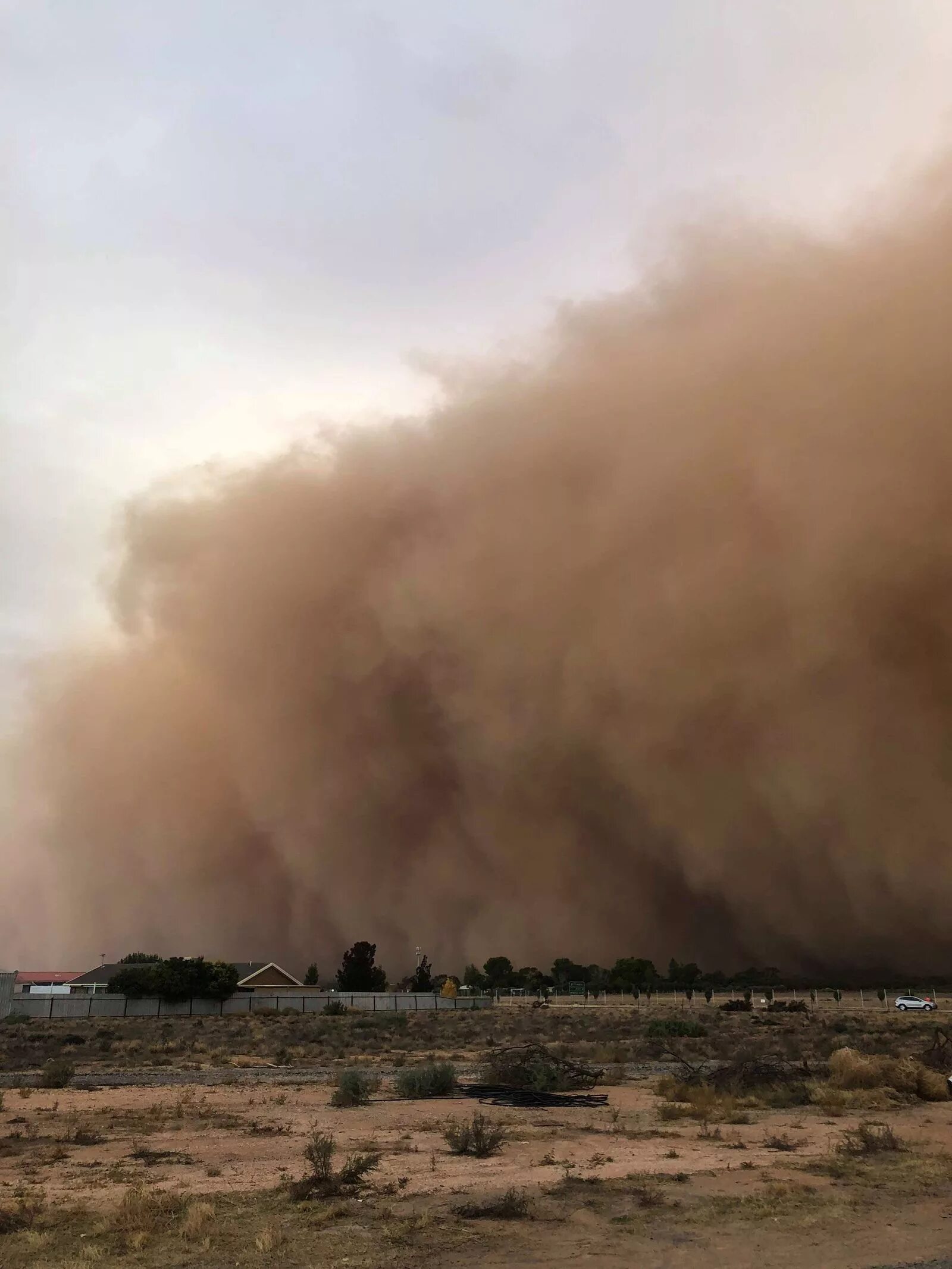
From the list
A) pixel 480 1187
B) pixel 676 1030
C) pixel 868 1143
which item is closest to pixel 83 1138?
pixel 480 1187

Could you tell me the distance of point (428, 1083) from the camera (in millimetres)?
15125

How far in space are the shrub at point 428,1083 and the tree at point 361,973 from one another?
48.9m

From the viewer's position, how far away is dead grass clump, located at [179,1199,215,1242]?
651 centimetres

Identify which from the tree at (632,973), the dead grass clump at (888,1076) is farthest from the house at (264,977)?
the dead grass clump at (888,1076)

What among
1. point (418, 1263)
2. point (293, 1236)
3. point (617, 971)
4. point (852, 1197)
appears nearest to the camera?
point (418, 1263)

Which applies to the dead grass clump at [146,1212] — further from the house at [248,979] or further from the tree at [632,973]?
→ the tree at [632,973]

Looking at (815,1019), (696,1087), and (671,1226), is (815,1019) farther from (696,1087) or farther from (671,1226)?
(671,1226)

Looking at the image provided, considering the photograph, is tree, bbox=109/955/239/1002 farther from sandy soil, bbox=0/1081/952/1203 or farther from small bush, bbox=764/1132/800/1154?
small bush, bbox=764/1132/800/1154

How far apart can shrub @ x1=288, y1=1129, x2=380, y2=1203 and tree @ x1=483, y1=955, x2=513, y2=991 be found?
82.9 meters

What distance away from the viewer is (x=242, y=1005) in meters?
44.6

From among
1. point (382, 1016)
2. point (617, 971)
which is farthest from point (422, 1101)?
point (617, 971)

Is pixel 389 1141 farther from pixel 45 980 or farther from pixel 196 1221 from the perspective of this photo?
pixel 45 980

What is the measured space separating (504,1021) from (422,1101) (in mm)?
22192

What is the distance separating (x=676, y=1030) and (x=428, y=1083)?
14.4 metres
